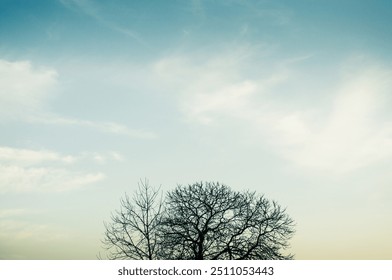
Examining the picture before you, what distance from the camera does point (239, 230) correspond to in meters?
25.2

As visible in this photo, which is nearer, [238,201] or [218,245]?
[218,245]

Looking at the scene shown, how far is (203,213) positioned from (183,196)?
2152mm

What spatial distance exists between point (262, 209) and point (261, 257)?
397 cm

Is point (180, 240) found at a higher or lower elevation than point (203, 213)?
lower

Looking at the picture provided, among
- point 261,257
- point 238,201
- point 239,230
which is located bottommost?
point 261,257

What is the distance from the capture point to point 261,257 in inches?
920

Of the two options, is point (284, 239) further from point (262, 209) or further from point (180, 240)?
point (180, 240)
